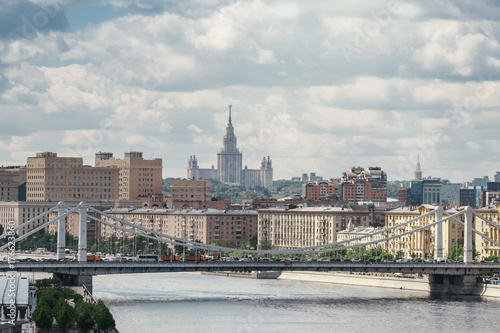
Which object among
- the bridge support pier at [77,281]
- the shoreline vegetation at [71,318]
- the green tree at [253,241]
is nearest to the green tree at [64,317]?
the shoreline vegetation at [71,318]

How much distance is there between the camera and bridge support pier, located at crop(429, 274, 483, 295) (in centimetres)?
10794

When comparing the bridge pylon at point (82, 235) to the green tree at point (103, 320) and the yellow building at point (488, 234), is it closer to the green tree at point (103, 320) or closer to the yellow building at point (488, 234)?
the green tree at point (103, 320)

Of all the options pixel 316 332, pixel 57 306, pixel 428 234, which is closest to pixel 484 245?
pixel 428 234

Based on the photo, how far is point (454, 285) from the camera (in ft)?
358

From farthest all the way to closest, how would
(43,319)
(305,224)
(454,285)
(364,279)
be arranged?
(305,224)
(364,279)
(454,285)
(43,319)

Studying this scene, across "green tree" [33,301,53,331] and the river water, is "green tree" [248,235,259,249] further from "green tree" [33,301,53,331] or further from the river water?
"green tree" [33,301,53,331]

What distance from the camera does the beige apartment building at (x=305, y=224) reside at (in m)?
168

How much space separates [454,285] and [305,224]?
206 ft

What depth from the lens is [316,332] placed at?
78375 millimetres

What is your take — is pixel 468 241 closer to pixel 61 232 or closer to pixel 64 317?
pixel 61 232

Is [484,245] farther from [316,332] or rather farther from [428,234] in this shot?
[316,332]

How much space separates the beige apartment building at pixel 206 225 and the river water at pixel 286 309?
62.7 m

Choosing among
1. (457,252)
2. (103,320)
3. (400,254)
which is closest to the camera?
(103,320)

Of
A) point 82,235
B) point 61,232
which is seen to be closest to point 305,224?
point 61,232
